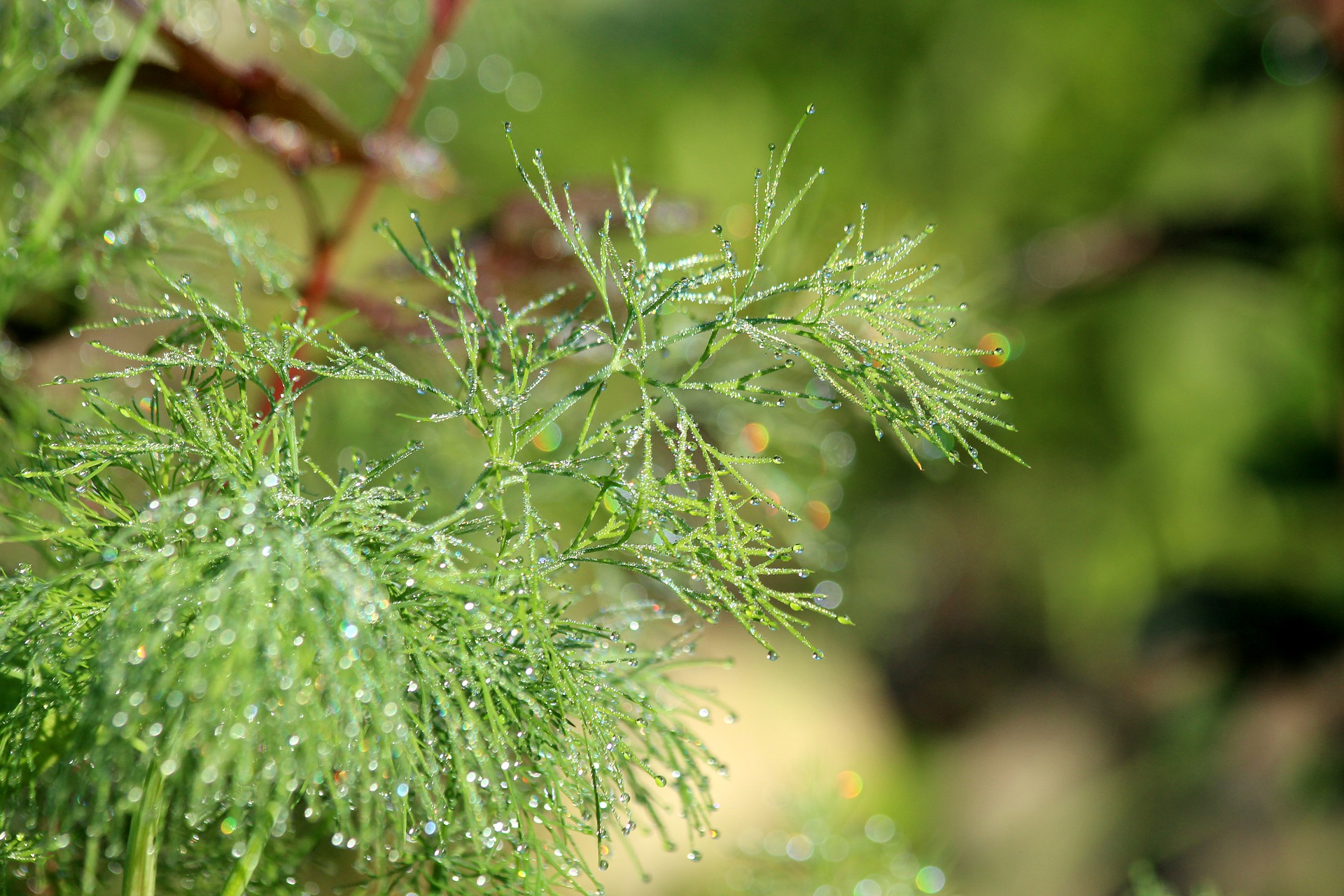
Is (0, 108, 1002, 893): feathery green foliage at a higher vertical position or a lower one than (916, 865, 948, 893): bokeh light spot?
higher

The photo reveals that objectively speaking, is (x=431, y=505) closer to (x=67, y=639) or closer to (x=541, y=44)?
(x=67, y=639)

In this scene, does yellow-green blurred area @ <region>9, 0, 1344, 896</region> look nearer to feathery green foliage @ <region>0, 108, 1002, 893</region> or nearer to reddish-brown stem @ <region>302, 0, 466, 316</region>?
reddish-brown stem @ <region>302, 0, 466, 316</region>

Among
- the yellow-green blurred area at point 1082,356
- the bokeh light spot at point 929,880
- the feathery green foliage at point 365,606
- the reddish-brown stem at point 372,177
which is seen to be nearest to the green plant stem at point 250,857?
the feathery green foliage at point 365,606

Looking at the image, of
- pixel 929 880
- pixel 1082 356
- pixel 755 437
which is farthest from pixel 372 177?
pixel 1082 356

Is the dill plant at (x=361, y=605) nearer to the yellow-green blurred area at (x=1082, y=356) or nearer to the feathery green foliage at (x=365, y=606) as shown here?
the feathery green foliage at (x=365, y=606)

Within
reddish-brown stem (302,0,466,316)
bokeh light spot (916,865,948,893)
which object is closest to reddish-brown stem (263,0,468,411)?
reddish-brown stem (302,0,466,316)

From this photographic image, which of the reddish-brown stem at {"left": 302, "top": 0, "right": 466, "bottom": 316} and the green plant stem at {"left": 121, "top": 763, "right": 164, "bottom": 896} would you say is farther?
the reddish-brown stem at {"left": 302, "top": 0, "right": 466, "bottom": 316}

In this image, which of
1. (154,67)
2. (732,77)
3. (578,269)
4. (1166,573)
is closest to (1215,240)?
(1166,573)
